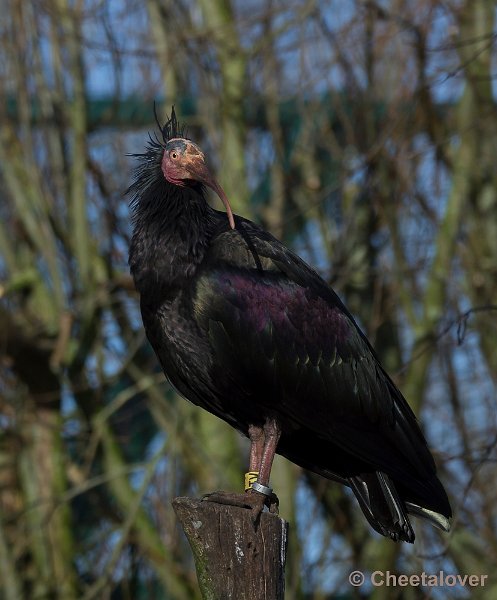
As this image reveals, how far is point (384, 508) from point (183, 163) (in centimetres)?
183

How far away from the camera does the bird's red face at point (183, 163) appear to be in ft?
19.4

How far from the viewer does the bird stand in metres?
5.57

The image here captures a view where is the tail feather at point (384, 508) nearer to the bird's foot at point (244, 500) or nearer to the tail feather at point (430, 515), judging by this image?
the tail feather at point (430, 515)

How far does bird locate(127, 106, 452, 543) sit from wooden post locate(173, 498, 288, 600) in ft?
1.41

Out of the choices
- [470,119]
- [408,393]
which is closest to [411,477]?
[408,393]

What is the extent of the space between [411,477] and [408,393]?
11.0 feet

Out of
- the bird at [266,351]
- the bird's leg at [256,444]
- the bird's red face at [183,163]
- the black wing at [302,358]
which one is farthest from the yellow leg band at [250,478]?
the bird's red face at [183,163]

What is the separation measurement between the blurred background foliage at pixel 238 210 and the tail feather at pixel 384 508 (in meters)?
3.25

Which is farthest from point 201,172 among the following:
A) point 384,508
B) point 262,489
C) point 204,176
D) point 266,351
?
point 384,508

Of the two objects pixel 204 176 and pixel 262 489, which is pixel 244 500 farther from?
pixel 204 176

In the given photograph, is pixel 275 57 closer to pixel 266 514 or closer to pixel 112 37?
pixel 112 37

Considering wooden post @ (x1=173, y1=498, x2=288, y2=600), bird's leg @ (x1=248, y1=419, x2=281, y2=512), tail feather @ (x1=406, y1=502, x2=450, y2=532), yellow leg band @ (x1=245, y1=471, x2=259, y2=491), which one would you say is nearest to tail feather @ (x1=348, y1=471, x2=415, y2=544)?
tail feather @ (x1=406, y1=502, x2=450, y2=532)

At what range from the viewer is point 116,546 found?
892 centimetres

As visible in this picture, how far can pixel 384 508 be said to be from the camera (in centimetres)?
581
